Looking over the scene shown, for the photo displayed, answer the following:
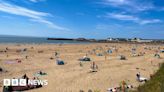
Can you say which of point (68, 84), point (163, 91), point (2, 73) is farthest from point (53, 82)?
point (163, 91)

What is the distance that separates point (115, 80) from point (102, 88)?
3.67m

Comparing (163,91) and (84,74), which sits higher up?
(163,91)

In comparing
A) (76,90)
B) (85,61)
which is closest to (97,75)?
(76,90)

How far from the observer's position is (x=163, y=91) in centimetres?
829

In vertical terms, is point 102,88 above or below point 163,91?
below

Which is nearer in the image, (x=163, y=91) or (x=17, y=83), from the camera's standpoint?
(x=163, y=91)

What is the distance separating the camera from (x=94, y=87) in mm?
20578

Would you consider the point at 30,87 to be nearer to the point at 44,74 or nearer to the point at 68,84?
the point at 68,84

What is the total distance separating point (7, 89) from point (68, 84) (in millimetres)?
5838

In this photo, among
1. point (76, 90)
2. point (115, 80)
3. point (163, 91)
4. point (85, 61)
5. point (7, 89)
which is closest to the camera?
point (163, 91)

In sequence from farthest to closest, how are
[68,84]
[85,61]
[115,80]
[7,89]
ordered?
[85,61] → [115,80] → [68,84] → [7,89]

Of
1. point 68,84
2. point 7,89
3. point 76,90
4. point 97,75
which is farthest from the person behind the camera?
point 97,75

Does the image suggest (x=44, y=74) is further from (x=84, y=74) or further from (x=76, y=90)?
(x=76, y=90)

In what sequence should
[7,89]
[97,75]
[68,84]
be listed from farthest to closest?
[97,75] < [68,84] < [7,89]
